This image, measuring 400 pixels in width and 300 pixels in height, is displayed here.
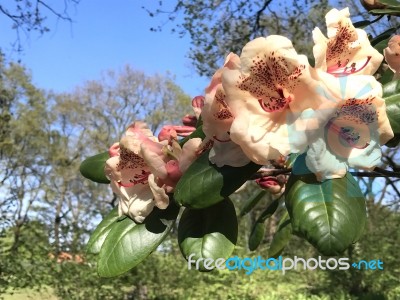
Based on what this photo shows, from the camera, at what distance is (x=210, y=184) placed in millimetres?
656

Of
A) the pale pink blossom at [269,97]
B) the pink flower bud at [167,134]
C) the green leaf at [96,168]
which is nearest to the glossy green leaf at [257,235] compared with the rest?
the green leaf at [96,168]

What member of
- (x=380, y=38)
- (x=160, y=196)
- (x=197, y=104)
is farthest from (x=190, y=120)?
(x=380, y=38)

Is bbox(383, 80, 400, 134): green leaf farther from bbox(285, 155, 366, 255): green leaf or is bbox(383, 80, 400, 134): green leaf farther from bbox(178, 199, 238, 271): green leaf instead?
bbox(178, 199, 238, 271): green leaf

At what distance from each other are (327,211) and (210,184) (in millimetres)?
153

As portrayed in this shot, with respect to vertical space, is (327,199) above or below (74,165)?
below

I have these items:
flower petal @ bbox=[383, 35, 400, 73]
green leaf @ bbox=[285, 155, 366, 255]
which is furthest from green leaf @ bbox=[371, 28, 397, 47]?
green leaf @ bbox=[285, 155, 366, 255]

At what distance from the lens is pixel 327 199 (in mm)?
606

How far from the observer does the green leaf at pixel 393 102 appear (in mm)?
659

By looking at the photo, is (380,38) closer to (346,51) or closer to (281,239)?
(346,51)

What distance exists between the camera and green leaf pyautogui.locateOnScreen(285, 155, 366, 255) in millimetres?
567

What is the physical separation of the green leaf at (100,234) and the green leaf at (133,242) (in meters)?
0.08

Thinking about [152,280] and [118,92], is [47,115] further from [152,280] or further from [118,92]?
[152,280]

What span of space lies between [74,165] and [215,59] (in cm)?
1215

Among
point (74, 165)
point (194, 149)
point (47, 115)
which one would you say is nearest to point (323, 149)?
point (194, 149)
